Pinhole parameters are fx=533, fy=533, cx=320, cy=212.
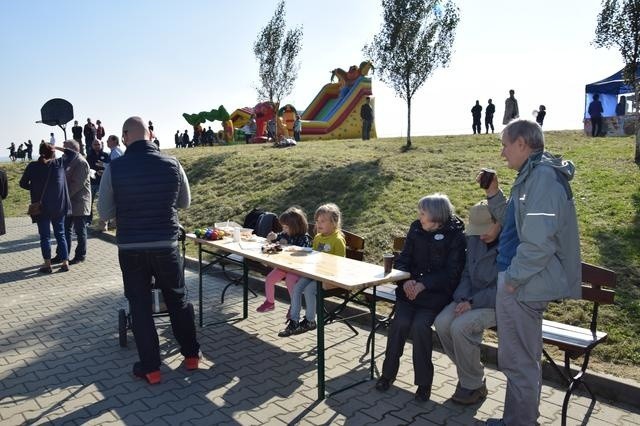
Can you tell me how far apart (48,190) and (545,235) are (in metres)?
7.26

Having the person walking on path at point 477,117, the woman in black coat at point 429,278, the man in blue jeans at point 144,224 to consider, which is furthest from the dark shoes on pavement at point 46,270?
the person walking on path at point 477,117

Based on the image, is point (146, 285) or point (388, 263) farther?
point (146, 285)

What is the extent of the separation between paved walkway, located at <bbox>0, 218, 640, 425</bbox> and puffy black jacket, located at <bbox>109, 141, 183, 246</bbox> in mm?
1223

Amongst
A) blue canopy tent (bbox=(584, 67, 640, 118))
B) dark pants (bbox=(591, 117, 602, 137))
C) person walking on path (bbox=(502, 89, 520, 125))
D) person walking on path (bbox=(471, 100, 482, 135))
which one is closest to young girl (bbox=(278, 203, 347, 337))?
person walking on path (bbox=(502, 89, 520, 125))

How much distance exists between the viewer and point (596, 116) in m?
19.0

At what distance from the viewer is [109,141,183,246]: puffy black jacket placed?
4.11 metres

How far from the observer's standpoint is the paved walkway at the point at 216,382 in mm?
3736

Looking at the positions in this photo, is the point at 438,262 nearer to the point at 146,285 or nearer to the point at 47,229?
the point at 146,285

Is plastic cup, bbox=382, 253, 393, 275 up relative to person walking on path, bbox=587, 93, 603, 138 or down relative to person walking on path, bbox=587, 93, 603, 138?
down

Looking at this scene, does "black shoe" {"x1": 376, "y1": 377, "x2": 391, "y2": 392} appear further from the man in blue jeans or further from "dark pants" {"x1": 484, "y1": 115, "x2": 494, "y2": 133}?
"dark pants" {"x1": 484, "y1": 115, "x2": 494, "y2": 133}

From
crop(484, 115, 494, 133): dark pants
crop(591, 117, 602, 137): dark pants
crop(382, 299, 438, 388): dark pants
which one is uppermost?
crop(484, 115, 494, 133): dark pants

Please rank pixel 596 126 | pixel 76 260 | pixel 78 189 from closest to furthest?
pixel 78 189 → pixel 76 260 → pixel 596 126

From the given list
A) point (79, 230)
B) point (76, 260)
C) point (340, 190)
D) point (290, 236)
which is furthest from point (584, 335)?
point (76, 260)

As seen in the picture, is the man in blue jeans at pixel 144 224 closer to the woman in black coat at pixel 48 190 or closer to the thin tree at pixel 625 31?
the woman in black coat at pixel 48 190
